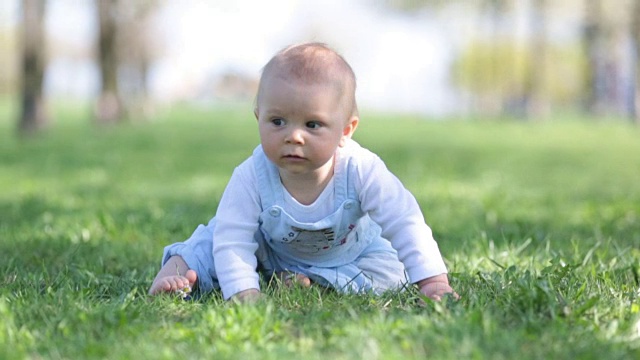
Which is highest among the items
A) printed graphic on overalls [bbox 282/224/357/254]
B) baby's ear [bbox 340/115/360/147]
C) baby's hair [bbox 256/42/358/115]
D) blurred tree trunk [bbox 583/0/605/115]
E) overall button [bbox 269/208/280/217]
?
baby's hair [bbox 256/42/358/115]

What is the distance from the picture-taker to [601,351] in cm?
247

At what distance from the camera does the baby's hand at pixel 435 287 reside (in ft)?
10.5

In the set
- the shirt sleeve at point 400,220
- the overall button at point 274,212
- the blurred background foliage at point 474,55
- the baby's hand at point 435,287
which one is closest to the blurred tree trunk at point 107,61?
the blurred background foliage at point 474,55

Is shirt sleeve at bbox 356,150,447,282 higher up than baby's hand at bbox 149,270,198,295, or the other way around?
shirt sleeve at bbox 356,150,447,282

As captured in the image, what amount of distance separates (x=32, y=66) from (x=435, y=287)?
48.8 feet

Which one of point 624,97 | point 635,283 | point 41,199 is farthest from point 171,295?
point 624,97

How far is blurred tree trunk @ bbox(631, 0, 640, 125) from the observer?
934 inches

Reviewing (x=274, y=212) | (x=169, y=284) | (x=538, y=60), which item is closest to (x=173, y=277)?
(x=169, y=284)

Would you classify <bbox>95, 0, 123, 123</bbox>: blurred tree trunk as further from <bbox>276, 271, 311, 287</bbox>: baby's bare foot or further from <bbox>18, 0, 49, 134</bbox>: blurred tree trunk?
<bbox>276, 271, 311, 287</bbox>: baby's bare foot

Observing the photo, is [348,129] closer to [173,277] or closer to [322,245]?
[322,245]

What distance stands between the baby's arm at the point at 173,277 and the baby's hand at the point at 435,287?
0.93 meters

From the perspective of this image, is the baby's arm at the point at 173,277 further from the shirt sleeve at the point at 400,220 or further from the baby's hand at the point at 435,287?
the baby's hand at the point at 435,287

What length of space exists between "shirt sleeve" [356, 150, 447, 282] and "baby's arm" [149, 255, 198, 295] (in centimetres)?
77

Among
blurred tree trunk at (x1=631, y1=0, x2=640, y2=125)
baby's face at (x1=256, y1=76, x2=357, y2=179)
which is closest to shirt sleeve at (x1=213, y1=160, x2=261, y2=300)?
baby's face at (x1=256, y1=76, x2=357, y2=179)
